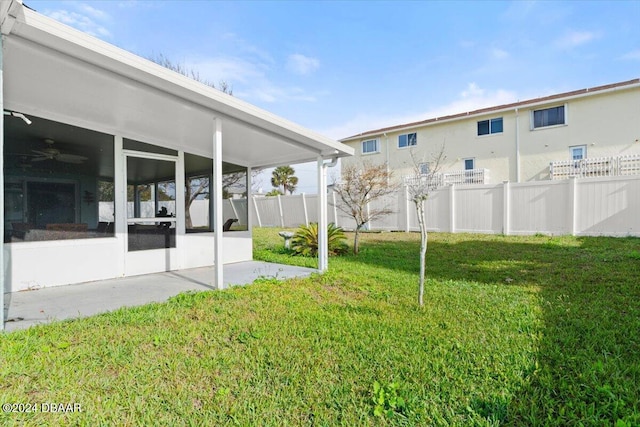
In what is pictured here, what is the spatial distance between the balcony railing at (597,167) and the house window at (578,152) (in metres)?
0.83

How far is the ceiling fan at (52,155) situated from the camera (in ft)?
16.9

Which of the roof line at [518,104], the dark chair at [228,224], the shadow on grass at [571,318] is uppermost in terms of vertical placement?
the roof line at [518,104]

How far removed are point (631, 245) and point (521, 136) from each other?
9257 mm

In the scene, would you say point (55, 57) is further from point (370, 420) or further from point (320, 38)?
point (320, 38)

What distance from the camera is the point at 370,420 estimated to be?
2.21 meters

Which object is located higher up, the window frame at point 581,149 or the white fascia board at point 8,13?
the window frame at point 581,149

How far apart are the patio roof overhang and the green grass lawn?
2.75m

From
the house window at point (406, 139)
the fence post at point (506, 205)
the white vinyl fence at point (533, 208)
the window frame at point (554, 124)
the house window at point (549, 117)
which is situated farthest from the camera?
the house window at point (406, 139)

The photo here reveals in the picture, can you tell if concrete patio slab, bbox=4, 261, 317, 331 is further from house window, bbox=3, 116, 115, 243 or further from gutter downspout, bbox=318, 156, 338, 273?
house window, bbox=3, 116, 115, 243

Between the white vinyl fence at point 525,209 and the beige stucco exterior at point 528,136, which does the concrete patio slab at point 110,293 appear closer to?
the white vinyl fence at point 525,209

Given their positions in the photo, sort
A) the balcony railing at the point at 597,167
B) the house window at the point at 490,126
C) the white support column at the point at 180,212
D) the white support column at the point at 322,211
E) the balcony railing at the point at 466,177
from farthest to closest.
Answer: the house window at the point at 490,126 < the balcony railing at the point at 466,177 < the balcony railing at the point at 597,167 < the white support column at the point at 180,212 < the white support column at the point at 322,211

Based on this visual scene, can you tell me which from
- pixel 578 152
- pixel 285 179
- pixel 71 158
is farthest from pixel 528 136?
pixel 285 179

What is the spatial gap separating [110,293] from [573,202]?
13.1m

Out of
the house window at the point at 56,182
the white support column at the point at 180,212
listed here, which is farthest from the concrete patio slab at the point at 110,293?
the house window at the point at 56,182
